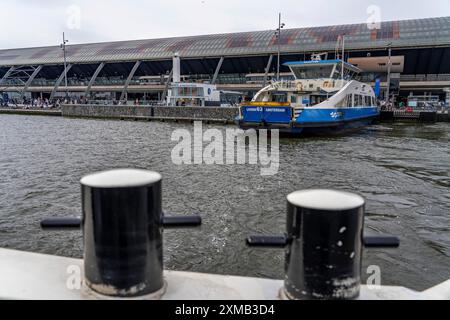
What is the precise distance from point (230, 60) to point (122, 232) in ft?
198

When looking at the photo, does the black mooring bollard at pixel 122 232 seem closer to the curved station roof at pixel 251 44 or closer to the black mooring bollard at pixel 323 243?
the black mooring bollard at pixel 323 243

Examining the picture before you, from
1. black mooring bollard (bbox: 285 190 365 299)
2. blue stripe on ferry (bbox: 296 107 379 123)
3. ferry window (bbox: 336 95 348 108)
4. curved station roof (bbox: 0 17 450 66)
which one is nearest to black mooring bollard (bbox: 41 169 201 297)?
black mooring bollard (bbox: 285 190 365 299)

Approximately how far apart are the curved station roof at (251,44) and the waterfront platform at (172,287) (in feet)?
173

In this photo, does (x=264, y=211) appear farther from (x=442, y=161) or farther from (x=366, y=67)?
(x=366, y=67)

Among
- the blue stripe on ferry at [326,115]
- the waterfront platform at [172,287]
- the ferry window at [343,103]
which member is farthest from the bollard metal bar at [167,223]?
the ferry window at [343,103]

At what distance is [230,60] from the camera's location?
197ft

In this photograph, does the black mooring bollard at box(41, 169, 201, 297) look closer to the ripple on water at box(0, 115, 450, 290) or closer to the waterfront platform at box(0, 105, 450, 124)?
the ripple on water at box(0, 115, 450, 290)

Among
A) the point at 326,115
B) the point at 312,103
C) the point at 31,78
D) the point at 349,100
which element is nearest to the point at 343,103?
the point at 349,100

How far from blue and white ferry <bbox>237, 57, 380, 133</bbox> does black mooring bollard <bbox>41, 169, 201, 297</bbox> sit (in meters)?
19.4

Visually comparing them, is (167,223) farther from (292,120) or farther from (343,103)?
(343,103)

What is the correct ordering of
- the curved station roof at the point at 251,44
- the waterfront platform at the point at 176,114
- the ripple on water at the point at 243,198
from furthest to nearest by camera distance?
the curved station roof at the point at 251,44
the waterfront platform at the point at 176,114
the ripple on water at the point at 243,198

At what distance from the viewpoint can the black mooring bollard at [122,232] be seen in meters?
2.04

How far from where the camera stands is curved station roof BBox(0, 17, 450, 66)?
162ft

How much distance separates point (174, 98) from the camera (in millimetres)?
47312
